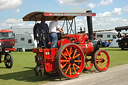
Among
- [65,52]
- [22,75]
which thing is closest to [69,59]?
[65,52]

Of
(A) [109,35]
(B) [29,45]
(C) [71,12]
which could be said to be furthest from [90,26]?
(A) [109,35]

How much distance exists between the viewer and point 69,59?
230 inches

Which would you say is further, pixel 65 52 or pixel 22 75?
pixel 22 75

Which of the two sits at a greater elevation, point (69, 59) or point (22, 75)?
point (69, 59)

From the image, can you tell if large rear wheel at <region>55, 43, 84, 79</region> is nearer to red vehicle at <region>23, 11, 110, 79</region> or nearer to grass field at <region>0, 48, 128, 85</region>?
red vehicle at <region>23, 11, 110, 79</region>

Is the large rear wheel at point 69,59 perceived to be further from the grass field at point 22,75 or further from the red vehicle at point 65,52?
the grass field at point 22,75

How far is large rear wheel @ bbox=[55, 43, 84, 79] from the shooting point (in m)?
5.44

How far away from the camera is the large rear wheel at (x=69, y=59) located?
544cm

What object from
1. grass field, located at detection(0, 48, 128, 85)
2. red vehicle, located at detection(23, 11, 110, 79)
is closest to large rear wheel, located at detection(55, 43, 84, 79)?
red vehicle, located at detection(23, 11, 110, 79)

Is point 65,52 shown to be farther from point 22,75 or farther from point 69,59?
point 22,75

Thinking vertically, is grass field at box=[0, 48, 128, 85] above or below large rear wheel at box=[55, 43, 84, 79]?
below

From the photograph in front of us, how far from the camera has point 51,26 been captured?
19.4ft

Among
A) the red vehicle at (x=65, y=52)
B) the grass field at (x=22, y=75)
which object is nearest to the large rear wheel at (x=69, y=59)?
the red vehicle at (x=65, y=52)

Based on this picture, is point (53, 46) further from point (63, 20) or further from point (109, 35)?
point (109, 35)
